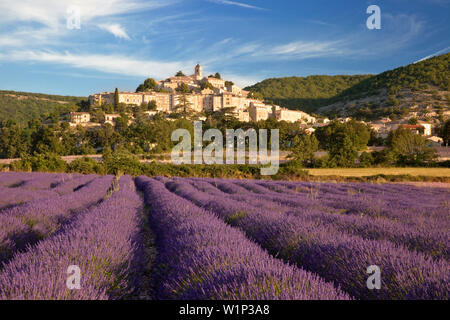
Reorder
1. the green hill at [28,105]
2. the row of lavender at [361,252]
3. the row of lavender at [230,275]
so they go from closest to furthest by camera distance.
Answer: the row of lavender at [230,275] < the row of lavender at [361,252] < the green hill at [28,105]

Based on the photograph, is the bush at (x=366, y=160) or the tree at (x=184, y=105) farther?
the tree at (x=184, y=105)

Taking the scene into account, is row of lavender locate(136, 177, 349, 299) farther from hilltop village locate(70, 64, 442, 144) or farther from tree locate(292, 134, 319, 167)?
hilltop village locate(70, 64, 442, 144)

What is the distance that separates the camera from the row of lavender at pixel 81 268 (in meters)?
1.56

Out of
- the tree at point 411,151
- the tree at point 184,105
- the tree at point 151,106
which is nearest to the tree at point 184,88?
the tree at point 184,105

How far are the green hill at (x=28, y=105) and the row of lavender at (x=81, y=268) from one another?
103 metres

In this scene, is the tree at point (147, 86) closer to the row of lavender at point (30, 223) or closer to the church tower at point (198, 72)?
the church tower at point (198, 72)

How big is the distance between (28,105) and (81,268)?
139161 millimetres

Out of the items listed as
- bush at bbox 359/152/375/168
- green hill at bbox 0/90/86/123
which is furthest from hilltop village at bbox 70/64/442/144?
bush at bbox 359/152/375/168

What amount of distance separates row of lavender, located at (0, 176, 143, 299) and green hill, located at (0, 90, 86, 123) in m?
103

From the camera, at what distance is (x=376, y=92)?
117 m

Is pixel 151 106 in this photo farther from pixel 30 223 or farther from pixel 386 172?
pixel 30 223

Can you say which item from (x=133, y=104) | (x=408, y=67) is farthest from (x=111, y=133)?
(x=408, y=67)

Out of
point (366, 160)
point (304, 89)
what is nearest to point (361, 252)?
point (366, 160)

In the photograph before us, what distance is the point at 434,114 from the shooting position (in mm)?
93188
